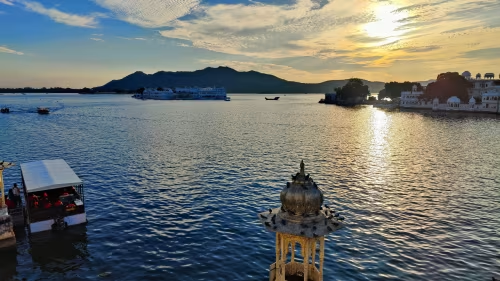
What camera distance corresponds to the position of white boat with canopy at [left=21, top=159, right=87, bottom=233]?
24594 mm

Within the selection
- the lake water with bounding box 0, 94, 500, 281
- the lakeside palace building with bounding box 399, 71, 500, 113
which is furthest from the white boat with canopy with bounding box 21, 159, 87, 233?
the lakeside palace building with bounding box 399, 71, 500, 113

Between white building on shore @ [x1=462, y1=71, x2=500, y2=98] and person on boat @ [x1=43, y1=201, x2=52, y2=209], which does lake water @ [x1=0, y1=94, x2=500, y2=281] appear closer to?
person on boat @ [x1=43, y1=201, x2=52, y2=209]

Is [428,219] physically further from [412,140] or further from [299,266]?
[412,140]

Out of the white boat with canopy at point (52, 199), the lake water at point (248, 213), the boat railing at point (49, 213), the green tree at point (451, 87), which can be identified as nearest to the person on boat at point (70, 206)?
the white boat with canopy at point (52, 199)

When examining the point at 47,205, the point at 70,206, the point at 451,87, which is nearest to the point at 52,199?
the point at 47,205

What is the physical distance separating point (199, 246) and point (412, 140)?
64730 millimetres

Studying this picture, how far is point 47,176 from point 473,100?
169036mm

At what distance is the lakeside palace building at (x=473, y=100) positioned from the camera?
460 feet

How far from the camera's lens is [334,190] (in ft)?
121

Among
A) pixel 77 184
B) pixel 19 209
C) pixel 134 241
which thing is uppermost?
pixel 77 184

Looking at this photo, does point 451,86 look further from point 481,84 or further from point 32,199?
point 32,199

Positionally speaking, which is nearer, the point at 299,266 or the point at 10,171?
the point at 299,266

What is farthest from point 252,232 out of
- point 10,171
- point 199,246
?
point 10,171

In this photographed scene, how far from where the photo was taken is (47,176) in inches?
1084
